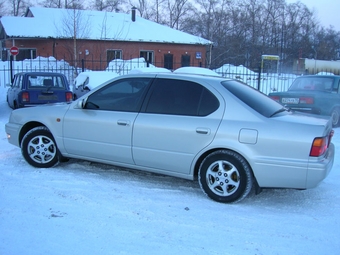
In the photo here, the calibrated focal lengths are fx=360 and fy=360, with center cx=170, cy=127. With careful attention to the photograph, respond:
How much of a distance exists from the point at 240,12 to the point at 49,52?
3139 centimetres

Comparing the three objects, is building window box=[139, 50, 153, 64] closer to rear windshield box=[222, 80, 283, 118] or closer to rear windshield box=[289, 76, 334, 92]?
rear windshield box=[289, 76, 334, 92]

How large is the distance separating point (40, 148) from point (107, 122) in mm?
1305

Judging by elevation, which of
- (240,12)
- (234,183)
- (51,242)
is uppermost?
(240,12)

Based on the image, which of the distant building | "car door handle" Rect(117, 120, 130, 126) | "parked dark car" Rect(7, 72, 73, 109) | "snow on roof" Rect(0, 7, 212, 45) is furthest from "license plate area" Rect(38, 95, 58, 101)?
"snow on roof" Rect(0, 7, 212, 45)

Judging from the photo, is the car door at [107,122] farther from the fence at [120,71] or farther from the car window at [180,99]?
the fence at [120,71]

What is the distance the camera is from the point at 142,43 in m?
29.7

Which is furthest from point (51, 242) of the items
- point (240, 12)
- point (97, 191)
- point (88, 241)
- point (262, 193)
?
point (240, 12)

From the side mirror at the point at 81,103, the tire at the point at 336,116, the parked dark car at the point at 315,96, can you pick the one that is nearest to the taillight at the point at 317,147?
the side mirror at the point at 81,103

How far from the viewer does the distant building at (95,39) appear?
26.4 meters

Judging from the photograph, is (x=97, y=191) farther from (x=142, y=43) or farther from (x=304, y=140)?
(x=142, y=43)

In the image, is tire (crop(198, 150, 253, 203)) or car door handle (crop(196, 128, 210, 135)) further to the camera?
car door handle (crop(196, 128, 210, 135))

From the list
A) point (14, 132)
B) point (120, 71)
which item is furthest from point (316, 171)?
point (120, 71)

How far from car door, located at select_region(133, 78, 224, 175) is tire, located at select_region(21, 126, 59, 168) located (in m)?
1.50

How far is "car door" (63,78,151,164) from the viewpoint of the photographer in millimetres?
4809
